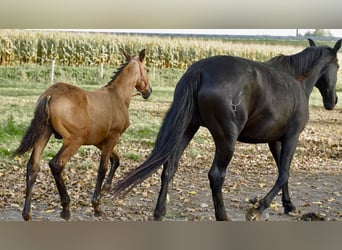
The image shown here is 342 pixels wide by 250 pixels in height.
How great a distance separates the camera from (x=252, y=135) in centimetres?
414

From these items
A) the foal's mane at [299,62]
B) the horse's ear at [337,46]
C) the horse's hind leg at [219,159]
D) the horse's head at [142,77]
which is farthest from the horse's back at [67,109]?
the horse's ear at [337,46]

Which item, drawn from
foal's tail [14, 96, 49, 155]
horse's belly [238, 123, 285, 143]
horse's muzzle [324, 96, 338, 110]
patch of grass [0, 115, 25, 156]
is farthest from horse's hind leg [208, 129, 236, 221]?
patch of grass [0, 115, 25, 156]

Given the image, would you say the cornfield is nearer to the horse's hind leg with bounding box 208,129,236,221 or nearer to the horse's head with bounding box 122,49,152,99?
the horse's head with bounding box 122,49,152,99

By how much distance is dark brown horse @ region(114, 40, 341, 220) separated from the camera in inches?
155

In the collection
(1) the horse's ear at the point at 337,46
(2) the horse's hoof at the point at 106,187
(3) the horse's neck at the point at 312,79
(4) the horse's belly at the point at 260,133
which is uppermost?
(1) the horse's ear at the point at 337,46

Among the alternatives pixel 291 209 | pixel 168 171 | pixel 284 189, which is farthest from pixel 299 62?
pixel 168 171

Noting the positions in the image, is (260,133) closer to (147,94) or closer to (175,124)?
(175,124)

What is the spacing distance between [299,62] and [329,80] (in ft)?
1.20

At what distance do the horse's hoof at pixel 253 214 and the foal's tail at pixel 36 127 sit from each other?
5.78 ft

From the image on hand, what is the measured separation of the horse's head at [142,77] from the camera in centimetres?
455

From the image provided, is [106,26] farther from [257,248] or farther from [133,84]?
[257,248]

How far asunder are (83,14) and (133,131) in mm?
1169

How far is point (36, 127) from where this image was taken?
406 centimetres

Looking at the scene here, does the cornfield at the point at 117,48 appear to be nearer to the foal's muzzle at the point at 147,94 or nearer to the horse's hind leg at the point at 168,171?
the foal's muzzle at the point at 147,94
